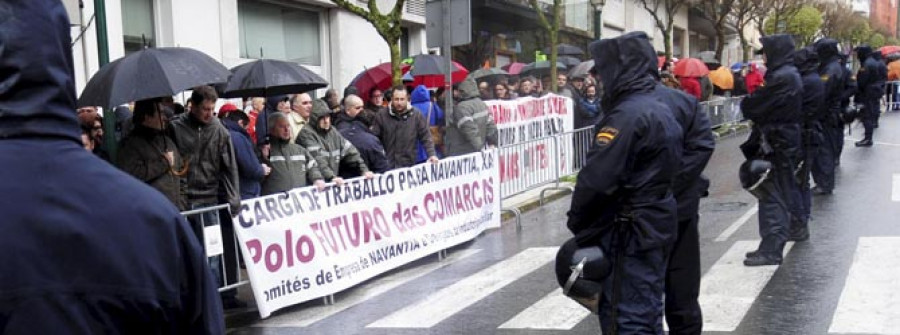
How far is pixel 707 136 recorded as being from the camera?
4.83 meters

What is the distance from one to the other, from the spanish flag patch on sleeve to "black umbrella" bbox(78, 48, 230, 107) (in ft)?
10.9

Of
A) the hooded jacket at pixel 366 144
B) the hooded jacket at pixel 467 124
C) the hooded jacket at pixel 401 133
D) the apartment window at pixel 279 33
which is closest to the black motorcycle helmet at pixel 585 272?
the hooded jacket at pixel 366 144

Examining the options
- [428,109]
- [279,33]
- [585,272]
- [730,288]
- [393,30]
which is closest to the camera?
[585,272]

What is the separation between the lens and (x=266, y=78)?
27.8 ft

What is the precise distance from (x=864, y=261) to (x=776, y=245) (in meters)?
0.74

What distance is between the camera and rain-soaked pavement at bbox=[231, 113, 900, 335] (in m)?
6.01

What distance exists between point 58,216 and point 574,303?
5.42 meters

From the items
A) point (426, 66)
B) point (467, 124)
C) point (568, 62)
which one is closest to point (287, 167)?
point (467, 124)

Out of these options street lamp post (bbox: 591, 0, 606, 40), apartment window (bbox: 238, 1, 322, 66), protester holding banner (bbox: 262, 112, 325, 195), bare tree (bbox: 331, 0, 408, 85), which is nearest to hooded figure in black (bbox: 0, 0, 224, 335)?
protester holding banner (bbox: 262, 112, 325, 195)

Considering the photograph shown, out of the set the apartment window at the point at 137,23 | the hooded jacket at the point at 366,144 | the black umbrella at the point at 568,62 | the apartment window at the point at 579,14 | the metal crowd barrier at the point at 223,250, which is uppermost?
the apartment window at the point at 579,14

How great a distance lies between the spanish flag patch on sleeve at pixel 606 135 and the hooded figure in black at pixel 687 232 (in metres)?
0.63

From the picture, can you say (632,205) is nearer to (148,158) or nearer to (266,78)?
(148,158)

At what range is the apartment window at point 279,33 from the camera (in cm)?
1655

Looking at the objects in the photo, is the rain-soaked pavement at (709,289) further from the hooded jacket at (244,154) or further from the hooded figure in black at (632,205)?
the hooded figure in black at (632,205)
